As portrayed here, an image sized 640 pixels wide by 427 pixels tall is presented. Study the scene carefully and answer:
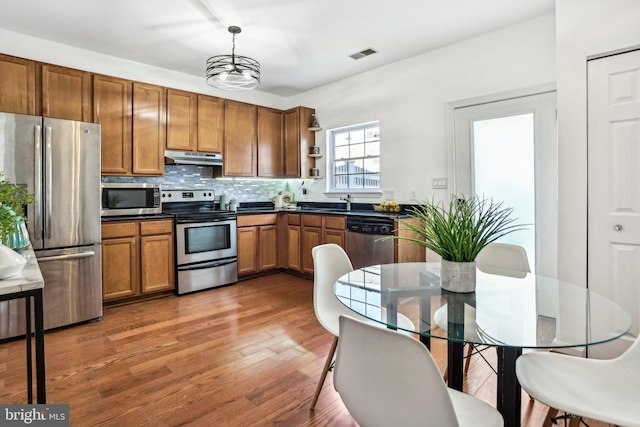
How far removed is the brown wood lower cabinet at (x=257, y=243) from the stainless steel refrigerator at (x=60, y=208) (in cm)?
165

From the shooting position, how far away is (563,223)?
2.46 m

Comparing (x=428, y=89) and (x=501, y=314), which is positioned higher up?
(x=428, y=89)

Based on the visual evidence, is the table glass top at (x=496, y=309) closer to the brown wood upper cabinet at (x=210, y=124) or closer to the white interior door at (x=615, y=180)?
the white interior door at (x=615, y=180)

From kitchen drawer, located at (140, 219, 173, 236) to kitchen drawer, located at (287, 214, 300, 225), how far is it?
1.52 meters

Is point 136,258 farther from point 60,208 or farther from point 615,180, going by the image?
point 615,180

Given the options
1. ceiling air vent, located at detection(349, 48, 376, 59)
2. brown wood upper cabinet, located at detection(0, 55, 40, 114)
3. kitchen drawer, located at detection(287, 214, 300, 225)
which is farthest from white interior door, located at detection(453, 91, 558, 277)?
brown wood upper cabinet, located at detection(0, 55, 40, 114)

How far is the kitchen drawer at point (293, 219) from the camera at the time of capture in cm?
464

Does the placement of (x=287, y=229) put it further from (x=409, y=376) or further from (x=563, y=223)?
(x=409, y=376)

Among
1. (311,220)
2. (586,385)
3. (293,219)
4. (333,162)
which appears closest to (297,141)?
(333,162)

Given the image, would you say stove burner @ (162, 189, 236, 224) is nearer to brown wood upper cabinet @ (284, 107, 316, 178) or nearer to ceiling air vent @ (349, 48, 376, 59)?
brown wood upper cabinet @ (284, 107, 316, 178)

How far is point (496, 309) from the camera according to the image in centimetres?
139

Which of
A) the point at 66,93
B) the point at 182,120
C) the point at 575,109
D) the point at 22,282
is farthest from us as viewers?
the point at 182,120

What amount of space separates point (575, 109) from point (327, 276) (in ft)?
6.63

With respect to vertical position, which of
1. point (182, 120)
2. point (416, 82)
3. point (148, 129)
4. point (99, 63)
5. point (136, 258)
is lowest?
point (136, 258)
